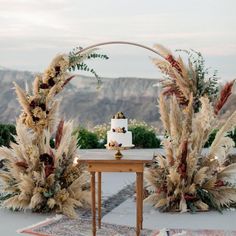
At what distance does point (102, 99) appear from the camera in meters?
20.8

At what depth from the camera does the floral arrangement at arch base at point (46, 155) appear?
684 centimetres

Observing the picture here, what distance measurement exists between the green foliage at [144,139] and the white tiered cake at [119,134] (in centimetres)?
735

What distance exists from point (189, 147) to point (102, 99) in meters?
13.9

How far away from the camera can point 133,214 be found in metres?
6.86

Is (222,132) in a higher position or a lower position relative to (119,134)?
lower

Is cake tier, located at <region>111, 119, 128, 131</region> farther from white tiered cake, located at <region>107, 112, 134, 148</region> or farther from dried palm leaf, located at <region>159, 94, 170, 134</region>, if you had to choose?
dried palm leaf, located at <region>159, 94, 170, 134</region>

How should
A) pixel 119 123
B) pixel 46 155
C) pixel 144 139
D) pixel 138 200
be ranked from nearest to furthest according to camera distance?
pixel 138 200 < pixel 119 123 < pixel 46 155 < pixel 144 139

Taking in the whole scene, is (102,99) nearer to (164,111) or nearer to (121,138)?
(164,111)

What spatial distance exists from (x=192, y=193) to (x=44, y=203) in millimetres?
1655

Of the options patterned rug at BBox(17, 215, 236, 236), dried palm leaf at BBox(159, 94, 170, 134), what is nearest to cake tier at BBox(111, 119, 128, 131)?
patterned rug at BBox(17, 215, 236, 236)

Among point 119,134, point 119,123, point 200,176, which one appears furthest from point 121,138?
point 200,176

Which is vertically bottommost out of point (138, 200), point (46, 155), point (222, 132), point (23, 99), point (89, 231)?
point (89, 231)

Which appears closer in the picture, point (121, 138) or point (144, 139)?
point (121, 138)

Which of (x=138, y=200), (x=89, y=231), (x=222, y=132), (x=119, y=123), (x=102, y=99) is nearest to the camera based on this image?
(x=138, y=200)
